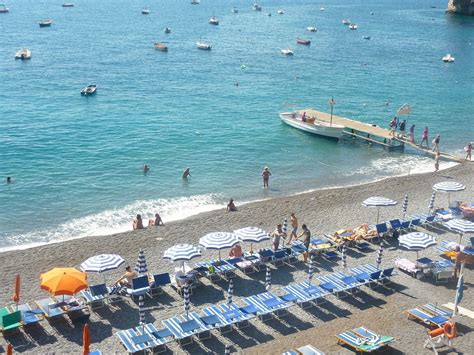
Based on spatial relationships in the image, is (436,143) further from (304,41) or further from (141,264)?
(304,41)

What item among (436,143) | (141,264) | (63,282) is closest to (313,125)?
(436,143)

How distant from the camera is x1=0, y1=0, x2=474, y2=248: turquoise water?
3588 cm

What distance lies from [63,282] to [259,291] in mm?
6913

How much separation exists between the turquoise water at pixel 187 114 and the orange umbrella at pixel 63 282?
34.9 ft

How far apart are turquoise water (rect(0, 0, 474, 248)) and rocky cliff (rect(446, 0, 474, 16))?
128 feet

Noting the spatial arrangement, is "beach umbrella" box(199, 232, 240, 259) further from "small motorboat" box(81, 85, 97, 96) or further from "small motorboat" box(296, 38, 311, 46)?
"small motorboat" box(296, 38, 311, 46)

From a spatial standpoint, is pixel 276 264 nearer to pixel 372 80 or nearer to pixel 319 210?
pixel 319 210

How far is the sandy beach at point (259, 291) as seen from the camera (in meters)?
18.4

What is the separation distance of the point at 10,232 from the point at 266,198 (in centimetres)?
1439

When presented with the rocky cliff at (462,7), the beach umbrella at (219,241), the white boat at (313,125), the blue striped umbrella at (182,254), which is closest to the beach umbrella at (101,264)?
the blue striped umbrella at (182,254)

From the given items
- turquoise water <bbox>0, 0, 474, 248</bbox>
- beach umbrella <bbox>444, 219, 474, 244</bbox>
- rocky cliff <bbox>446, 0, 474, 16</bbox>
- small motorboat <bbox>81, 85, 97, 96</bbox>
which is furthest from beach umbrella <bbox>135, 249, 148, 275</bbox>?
rocky cliff <bbox>446, 0, 474, 16</bbox>

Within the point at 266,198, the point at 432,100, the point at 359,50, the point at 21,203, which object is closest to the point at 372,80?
the point at 432,100

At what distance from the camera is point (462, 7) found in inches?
6122

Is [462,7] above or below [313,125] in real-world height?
above
